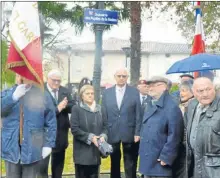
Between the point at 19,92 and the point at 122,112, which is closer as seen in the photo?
the point at 19,92

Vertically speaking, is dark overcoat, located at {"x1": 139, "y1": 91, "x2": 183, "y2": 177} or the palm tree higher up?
the palm tree

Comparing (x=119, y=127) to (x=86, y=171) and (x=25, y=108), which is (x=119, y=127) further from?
(x=25, y=108)

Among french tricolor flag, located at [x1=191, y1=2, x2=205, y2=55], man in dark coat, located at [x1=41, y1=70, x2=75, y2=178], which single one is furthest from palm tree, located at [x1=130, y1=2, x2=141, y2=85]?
man in dark coat, located at [x1=41, y1=70, x2=75, y2=178]

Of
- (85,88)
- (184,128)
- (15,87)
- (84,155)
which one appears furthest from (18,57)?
(184,128)

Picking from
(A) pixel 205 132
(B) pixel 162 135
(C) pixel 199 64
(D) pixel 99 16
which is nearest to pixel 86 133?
(B) pixel 162 135

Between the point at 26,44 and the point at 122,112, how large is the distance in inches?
74.4

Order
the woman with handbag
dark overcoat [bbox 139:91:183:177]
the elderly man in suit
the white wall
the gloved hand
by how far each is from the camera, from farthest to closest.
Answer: the white wall
the elderly man in suit
the woman with handbag
dark overcoat [bbox 139:91:183:177]
the gloved hand

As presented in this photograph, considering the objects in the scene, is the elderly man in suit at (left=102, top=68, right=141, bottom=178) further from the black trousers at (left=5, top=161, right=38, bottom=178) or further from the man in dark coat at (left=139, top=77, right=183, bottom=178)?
the black trousers at (left=5, top=161, right=38, bottom=178)

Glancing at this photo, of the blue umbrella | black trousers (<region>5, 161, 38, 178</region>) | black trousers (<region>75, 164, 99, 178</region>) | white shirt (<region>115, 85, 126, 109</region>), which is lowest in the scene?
black trousers (<region>75, 164, 99, 178</region>)

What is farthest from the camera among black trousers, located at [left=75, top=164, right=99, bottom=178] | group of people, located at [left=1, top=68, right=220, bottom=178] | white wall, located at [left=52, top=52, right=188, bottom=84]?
white wall, located at [left=52, top=52, right=188, bottom=84]

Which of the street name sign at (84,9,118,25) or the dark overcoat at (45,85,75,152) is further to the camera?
the street name sign at (84,9,118,25)

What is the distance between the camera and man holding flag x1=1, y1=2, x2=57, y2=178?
438cm

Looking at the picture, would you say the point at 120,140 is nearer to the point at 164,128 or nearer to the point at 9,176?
the point at 164,128

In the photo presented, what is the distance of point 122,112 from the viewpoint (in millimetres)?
5934
